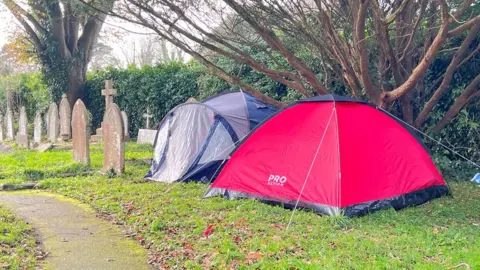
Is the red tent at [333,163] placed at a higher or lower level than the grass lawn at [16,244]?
higher

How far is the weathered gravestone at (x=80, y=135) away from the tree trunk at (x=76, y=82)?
8.18 meters

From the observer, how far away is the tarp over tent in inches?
302

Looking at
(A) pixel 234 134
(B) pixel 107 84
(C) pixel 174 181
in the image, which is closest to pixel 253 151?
(A) pixel 234 134

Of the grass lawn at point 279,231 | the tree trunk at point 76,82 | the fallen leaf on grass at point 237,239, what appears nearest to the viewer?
the grass lawn at point 279,231

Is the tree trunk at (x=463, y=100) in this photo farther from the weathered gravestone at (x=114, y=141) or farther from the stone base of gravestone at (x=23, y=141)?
the stone base of gravestone at (x=23, y=141)

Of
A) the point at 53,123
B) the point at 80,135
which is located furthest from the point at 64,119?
the point at 80,135

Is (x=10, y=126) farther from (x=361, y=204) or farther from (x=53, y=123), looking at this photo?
(x=361, y=204)

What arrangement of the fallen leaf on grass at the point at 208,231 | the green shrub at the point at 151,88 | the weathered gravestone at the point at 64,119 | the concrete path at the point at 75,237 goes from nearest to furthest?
the concrete path at the point at 75,237 < the fallen leaf on grass at the point at 208,231 < the green shrub at the point at 151,88 < the weathered gravestone at the point at 64,119

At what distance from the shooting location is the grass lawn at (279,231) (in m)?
3.78

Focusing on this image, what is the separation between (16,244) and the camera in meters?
4.39

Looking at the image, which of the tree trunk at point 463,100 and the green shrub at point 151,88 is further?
the green shrub at point 151,88

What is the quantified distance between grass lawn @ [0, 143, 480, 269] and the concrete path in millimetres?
184

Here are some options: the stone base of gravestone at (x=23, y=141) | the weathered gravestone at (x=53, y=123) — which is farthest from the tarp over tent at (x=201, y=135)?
the stone base of gravestone at (x=23, y=141)

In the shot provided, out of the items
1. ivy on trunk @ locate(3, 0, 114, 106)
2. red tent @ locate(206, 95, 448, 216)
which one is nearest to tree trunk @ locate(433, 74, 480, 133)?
red tent @ locate(206, 95, 448, 216)
